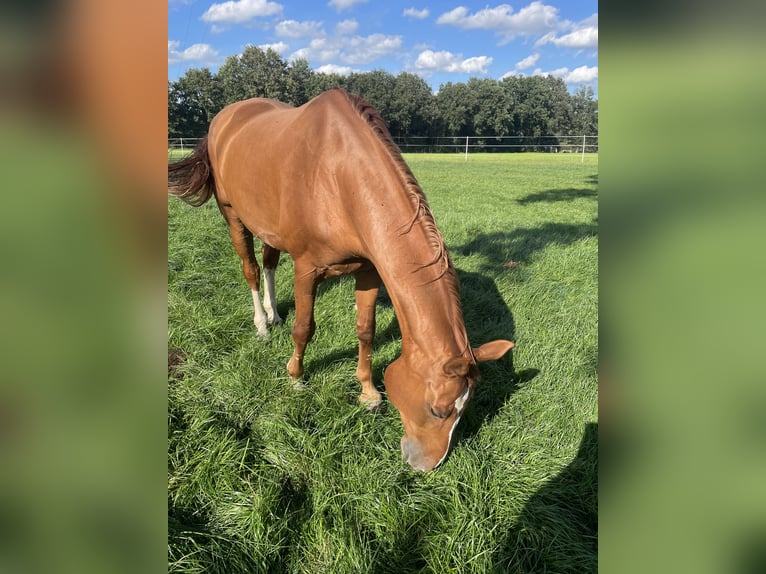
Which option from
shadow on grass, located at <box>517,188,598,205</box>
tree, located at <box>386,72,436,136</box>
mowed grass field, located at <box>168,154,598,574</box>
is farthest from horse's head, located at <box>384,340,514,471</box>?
tree, located at <box>386,72,436,136</box>

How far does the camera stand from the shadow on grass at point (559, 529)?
207 centimetres

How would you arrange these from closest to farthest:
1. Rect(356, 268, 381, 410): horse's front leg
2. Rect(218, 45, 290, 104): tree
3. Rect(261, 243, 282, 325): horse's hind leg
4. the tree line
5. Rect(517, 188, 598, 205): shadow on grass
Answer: Rect(356, 268, 381, 410): horse's front leg < Rect(261, 243, 282, 325): horse's hind leg < Rect(517, 188, 598, 205): shadow on grass < Rect(218, 45, 290, 104): tree < the tree line

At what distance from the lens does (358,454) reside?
2611 millimetres

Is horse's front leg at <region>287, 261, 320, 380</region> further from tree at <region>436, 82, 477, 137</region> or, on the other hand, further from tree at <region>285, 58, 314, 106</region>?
tree at <region>436, 82, 477, 137</region>

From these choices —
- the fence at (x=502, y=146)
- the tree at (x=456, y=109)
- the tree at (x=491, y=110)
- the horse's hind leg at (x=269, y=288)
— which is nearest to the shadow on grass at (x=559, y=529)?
the horse's hind leg at (x=269, y=288)

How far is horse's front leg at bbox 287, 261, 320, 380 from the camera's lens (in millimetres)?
3164

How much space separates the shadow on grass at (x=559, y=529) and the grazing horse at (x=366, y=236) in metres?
0.54

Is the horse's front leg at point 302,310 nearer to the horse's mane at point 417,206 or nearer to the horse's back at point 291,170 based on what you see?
the horse's back at point 291,170
